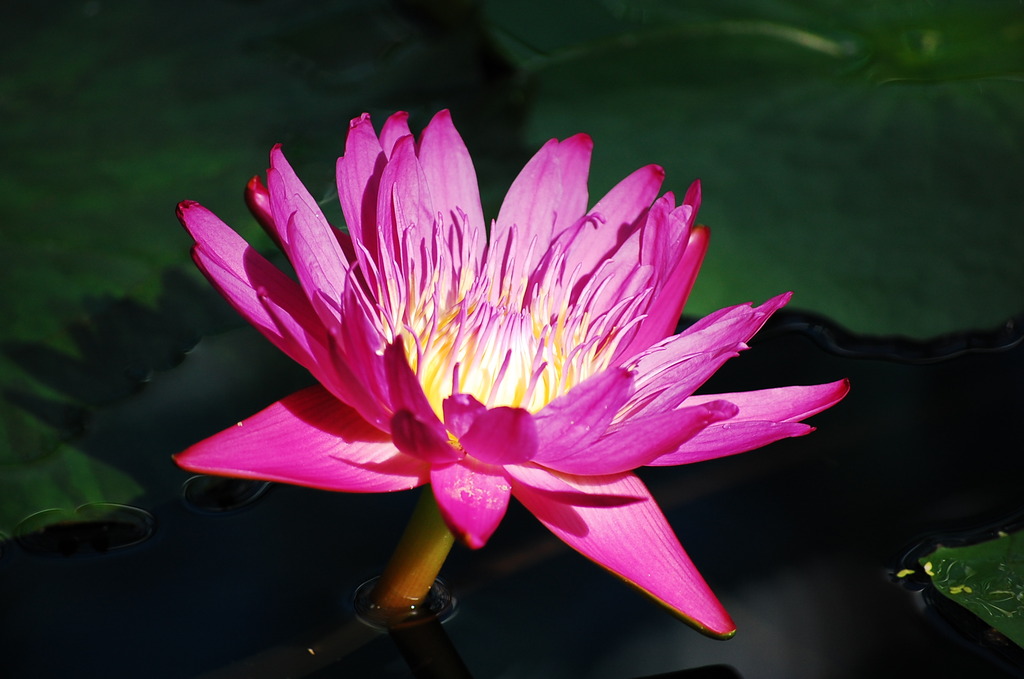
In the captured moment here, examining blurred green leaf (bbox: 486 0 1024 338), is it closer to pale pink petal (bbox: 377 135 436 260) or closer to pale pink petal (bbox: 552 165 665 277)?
pale pink petal (bbox: 552 165 665 277)

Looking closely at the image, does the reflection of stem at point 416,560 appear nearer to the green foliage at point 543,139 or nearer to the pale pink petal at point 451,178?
the pale pink petal at point 451,178

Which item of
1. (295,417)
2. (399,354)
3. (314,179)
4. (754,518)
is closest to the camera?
(399,354)

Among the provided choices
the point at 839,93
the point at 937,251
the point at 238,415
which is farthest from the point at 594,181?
the point at 238,415

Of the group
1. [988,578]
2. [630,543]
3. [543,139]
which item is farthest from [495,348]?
[543,139]

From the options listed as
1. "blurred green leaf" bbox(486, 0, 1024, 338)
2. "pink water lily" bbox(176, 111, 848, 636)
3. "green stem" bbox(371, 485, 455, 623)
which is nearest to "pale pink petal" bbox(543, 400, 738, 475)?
"pink water lily" bbox(176, 111, 848, 636)

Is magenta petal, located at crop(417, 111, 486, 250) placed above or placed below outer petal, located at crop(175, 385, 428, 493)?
above

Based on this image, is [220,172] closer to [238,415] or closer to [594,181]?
[238,415]
